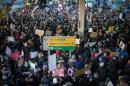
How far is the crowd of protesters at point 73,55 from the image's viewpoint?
64.8 ft

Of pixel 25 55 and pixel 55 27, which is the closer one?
pixel 25 55

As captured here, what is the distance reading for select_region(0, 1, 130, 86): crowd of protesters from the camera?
1975 centimetres

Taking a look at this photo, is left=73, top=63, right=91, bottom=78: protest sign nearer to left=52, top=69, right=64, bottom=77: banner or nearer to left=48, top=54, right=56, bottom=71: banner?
left=52, top=69, right=64, bottom=77: banner

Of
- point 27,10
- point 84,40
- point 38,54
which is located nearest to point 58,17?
point 27,10

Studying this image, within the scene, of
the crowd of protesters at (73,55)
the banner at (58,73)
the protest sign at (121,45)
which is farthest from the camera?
the protest sign at (121,45)

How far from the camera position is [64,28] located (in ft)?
92.3

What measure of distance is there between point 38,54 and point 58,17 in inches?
476

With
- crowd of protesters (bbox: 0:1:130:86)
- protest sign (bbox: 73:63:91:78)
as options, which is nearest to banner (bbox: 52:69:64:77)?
crowd of protesters (bbox: 0:1:130:86)

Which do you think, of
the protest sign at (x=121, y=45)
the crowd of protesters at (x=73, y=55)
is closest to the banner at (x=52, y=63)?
the crowd of protesters at (x=73, y=55)

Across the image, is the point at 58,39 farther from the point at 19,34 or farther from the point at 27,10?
the point at 27,10

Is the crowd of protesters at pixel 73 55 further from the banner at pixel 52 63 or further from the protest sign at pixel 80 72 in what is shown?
the banner at pixel 52 63

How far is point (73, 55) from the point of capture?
70.2ft

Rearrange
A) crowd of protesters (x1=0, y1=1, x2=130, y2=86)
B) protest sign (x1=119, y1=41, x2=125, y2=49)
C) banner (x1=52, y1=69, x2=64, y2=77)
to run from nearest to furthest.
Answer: crowd of protesters (x1=0, y1=1, x2=130, y2=86) → banner (x1=52, y1=69, x2=64, y2=77) → protest sign (x1=119, y1=41, x2=125, y2=49)

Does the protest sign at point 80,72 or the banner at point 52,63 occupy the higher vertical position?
the banner at point 52,63
